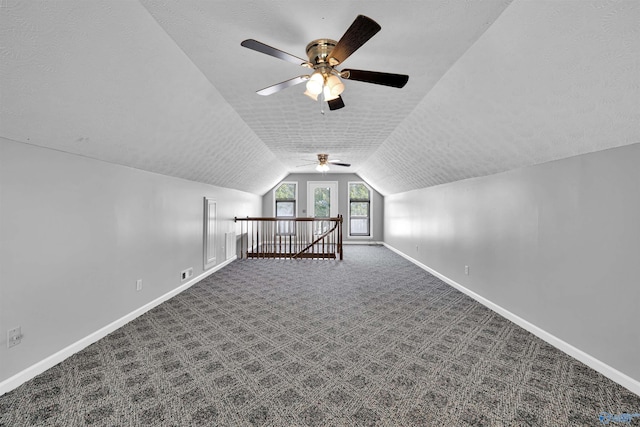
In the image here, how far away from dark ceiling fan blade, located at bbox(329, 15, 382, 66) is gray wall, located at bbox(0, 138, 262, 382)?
2386 millimetres

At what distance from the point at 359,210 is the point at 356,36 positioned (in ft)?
26.9

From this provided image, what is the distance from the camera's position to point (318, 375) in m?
2.01

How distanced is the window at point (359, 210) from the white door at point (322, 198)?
63cm

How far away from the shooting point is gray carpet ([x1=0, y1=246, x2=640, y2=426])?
162 centimetres

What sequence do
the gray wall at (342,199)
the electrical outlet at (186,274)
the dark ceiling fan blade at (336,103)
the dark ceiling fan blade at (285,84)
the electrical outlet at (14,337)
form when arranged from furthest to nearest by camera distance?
the gray wall at (342,199), the electrical outlet at (186,274), the dark ceiling fan blade at (336,103), the dark ceiling fan blade at (285,84), the electrical outlet at (14,337)

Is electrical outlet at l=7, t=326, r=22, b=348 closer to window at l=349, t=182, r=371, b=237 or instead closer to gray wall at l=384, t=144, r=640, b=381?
gray wall at l=384, t=144, r=640, b=381

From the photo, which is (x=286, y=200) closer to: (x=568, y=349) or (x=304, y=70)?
(x=304, y=70)

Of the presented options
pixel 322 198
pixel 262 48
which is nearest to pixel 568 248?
pixel 262 48

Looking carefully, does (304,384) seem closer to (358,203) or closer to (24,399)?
(24,399)

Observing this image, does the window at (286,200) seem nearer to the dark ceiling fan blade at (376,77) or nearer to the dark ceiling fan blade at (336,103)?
the dark ceiling fan blade at (336,103)

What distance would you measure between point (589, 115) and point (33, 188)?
164 inches

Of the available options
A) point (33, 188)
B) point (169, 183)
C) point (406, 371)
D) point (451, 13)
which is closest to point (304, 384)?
point (406, 371)

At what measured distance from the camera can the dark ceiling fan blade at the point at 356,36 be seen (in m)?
1.40

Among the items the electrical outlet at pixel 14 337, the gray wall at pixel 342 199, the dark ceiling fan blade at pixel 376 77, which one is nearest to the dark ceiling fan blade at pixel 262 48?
the dark ceiling fan blade at pixel 376 77
